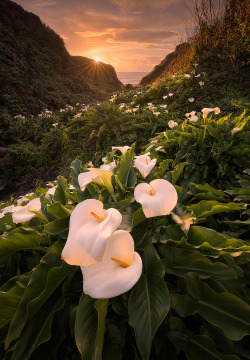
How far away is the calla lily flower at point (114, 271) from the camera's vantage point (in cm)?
66

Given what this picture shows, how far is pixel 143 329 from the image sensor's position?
0.81 meters

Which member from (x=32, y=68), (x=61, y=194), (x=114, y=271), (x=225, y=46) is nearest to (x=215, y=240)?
(x=114, y=271)

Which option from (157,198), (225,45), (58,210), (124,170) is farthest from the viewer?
(225,45)

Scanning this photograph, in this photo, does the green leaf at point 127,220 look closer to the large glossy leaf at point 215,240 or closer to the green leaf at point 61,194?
the large glossy leaf at point 215,240

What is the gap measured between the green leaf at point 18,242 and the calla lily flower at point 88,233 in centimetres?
48

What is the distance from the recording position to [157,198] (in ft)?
3.19

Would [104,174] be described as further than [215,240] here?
Yes

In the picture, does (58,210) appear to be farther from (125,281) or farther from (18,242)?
(125,281)

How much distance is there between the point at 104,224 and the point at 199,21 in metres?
10.5

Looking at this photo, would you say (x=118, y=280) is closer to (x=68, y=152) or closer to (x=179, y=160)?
(x=179, y=160)

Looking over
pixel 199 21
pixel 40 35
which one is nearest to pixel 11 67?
pixel 40 35

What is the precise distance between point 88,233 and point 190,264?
581 millimetres

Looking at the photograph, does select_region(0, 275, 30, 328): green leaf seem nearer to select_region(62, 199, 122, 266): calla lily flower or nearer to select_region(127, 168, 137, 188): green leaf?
select_region(62, 199, 122, 266): calla lily flower

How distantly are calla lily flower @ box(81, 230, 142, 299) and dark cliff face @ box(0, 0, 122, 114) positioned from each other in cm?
1467
